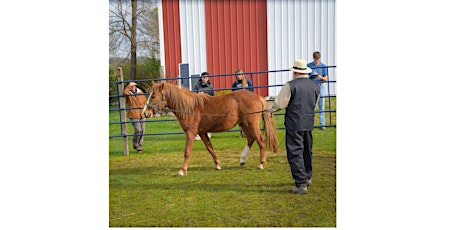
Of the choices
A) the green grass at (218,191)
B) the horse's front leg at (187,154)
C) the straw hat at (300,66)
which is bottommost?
the green grass at (218,191)

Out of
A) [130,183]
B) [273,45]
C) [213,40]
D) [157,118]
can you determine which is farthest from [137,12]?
[130,183]

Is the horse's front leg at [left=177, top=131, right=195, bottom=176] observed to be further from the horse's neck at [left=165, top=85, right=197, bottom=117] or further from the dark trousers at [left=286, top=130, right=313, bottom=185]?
the dark trousers at [left=286, top=130, right=313, bottom=185]

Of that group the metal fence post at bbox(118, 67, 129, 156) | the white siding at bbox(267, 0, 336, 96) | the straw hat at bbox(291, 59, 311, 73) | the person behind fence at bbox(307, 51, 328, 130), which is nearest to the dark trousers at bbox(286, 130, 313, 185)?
the straw hat at bbox(291, 59, 311, 73)

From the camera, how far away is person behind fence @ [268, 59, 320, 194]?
3893 mm

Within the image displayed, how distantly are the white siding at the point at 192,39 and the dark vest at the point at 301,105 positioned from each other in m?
3.04

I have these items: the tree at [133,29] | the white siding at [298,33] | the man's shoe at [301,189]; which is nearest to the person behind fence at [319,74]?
the white siding at [298,33]

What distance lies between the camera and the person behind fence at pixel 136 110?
5.98 m

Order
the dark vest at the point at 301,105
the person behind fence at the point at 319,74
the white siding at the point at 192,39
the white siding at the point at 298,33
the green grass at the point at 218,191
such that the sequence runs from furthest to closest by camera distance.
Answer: the white siding at the point at 192,39, the white siding at the point at 298,33, the person behind fence at the point at 319,74, the dark vest at the point at 301,105, the green grass at the point at 218,191

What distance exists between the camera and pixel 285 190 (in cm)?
413

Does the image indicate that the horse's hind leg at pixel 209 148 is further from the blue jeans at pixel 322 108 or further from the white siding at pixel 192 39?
the white siding at pixel 192 39

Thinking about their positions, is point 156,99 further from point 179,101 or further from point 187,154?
point 187,154

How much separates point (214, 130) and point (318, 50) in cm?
200

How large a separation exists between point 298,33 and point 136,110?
268 centimetres

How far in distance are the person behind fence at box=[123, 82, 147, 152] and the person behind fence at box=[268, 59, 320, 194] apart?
262 cm
